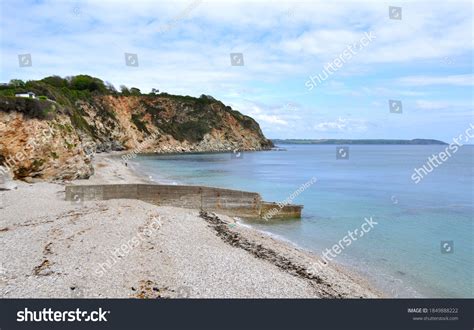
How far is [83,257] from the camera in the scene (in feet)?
38.9

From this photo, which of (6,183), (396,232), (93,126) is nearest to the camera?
(396,232)

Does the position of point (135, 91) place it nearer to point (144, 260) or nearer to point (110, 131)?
point (110, 131)

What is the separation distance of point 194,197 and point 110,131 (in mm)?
71166

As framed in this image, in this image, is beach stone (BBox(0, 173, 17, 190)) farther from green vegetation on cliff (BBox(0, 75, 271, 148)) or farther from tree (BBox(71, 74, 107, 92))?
tree (BBox(71, 74, 107, 92))

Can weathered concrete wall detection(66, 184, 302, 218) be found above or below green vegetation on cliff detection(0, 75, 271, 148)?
below

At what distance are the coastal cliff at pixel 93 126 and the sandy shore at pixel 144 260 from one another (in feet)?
30.3

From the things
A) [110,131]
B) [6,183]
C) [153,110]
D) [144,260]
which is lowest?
[144,260]

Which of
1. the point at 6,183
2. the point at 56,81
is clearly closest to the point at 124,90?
the point at 56,81

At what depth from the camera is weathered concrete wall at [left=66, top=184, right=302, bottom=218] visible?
23.3 metres

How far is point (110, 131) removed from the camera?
89438 millimetres

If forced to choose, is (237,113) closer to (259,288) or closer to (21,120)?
(21,120)

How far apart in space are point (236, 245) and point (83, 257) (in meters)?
5.93

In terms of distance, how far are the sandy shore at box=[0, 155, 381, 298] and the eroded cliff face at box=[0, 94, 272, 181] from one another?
A: 8.94m

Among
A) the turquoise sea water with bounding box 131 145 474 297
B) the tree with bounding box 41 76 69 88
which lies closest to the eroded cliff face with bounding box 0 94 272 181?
the tree with bounding box 41 76 69 88
